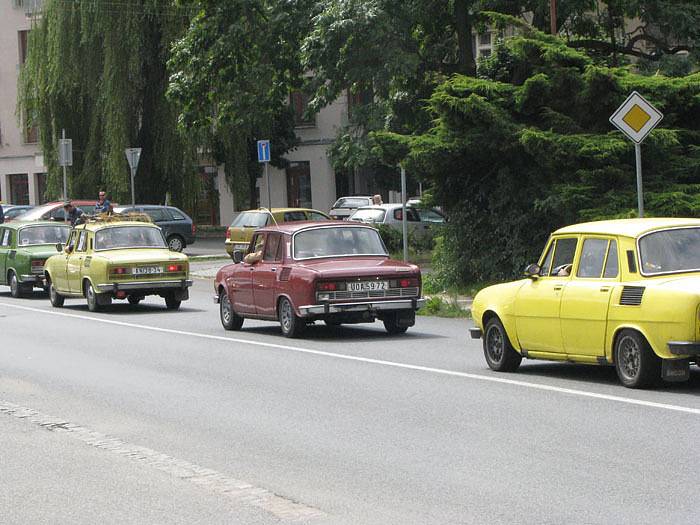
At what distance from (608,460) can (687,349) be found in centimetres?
280

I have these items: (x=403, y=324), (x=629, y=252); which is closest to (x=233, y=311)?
(x=403, y=324)

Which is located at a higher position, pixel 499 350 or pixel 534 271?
pixel 534 271

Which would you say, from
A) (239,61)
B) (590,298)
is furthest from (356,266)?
(239,61)

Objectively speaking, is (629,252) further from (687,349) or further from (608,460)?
(608,460)

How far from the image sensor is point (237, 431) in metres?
10.7

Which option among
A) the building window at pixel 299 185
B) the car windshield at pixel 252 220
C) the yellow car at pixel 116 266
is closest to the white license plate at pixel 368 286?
the yellow car at pixel 116 266

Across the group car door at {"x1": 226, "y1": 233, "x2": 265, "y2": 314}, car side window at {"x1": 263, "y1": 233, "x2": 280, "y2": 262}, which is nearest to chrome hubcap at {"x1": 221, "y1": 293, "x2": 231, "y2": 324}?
car door at {"x1": 226, "y1": 233, "x2": 265, "y2": 314}

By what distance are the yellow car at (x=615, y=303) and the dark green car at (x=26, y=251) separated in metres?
18.3

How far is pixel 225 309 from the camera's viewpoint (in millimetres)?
21000

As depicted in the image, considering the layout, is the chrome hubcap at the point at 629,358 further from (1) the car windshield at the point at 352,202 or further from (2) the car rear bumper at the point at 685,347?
(1) the car windshield at the point at 352,202

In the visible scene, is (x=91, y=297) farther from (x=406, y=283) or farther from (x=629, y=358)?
(x=629, y=358)

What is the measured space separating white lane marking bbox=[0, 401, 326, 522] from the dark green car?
62.0ft

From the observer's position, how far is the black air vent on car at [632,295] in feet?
39.2

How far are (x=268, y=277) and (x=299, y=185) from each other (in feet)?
158
